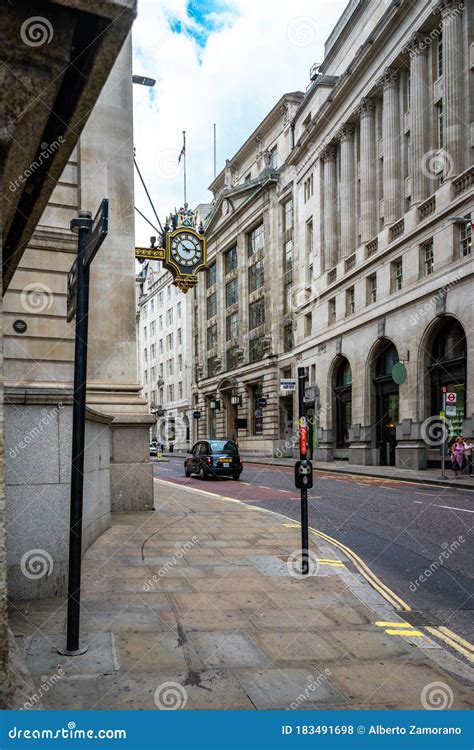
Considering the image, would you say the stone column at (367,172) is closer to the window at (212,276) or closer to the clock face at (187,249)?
the clock face at (187,249)

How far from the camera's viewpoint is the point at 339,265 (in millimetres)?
39156

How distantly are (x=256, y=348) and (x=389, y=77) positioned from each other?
85.9ft

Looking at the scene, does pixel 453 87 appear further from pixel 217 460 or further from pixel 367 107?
pixel 217 460

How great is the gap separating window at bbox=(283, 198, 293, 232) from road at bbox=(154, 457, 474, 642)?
33.1m

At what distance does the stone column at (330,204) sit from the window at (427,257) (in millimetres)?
12405

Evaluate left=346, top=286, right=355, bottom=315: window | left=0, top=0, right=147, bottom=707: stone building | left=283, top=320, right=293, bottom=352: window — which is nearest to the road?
left=0, top=0, right=147, bottom=707: stone building

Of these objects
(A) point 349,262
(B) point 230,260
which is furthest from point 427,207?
(B) point 230,260

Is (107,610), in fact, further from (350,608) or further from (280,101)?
(280,101)

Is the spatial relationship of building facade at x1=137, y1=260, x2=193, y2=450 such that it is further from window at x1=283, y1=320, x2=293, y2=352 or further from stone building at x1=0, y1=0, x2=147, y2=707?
stone building at x1=0, y1=0, x2=147, y2=707

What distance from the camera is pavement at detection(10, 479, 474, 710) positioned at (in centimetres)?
386

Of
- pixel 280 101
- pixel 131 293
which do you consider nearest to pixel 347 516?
pixel 131 293

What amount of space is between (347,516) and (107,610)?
322 inches

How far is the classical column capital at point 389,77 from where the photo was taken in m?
32.7

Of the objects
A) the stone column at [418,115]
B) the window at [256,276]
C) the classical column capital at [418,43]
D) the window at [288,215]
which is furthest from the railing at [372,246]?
the window at [256,276]
